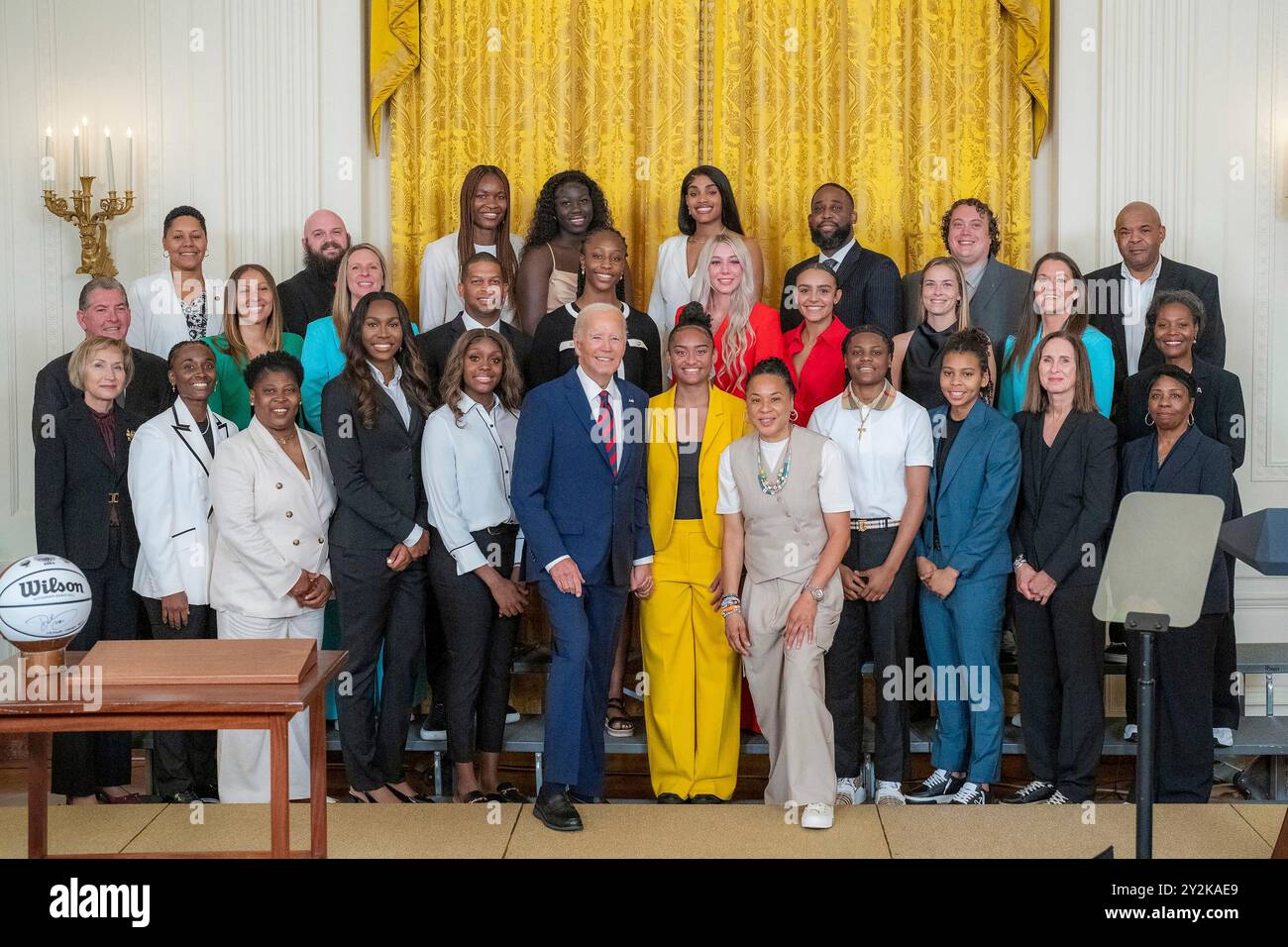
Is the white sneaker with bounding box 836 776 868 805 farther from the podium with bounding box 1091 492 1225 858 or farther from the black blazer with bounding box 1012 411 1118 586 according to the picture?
the podium with bounding box 1091 492 1225 858

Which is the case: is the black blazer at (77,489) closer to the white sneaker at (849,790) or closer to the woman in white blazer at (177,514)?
the woman in white blazer at (177,514)

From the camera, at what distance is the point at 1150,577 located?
10.9 feet

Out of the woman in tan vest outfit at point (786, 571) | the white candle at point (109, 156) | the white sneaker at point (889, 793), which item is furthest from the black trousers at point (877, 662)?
the white candle at point (109, 156)

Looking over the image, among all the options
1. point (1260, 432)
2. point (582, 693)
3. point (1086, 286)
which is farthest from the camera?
point (1260, 432)

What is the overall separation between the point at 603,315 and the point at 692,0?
2576 millimetres

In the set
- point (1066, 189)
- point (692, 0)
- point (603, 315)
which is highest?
point (692, 0)

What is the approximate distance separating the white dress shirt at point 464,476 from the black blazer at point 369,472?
0.27 feet

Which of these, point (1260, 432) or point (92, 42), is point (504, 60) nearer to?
point (92, 42)

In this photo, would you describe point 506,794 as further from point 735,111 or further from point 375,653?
point 735,111

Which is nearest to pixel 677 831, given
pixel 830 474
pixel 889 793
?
pixel 889 793

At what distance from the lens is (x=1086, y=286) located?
589 cm

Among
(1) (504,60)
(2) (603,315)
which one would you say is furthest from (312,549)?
(1) (504,60)

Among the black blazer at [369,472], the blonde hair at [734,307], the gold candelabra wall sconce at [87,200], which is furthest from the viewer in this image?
the gold candelabra wall sconce at [87,200]

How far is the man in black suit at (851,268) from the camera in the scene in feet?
18.9
